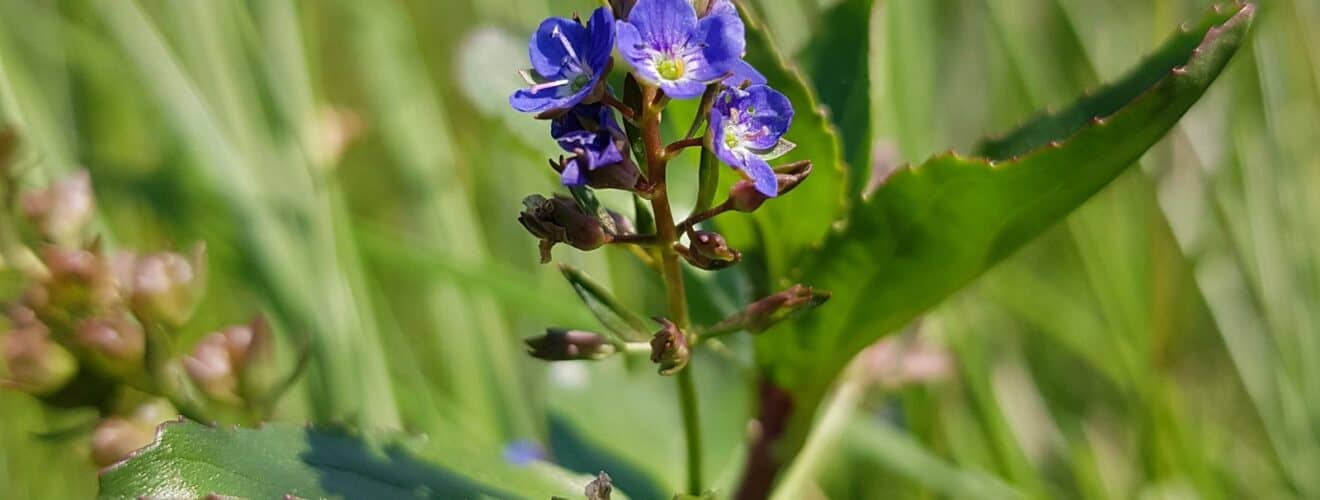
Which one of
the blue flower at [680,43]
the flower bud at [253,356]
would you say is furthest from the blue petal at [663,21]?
the flower bud at [253,356]

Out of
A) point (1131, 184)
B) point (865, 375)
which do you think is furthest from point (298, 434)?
point (1131, 184)

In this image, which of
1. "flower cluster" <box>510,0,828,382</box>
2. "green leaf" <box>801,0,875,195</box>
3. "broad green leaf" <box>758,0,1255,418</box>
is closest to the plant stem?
"flower cluster" <box>510,0,828,382</box>

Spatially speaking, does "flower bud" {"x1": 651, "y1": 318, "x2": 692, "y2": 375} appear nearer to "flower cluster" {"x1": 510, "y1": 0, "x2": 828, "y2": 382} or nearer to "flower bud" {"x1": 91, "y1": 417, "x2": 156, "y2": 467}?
"flower cluster" {"x1": 510, "y1": 0, "x2": 828, "y2": 382}

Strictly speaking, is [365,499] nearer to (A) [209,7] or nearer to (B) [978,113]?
(A) [209,7]

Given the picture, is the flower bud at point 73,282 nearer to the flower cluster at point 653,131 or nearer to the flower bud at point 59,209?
the flower bud at point 59,209

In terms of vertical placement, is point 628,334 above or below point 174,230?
below
